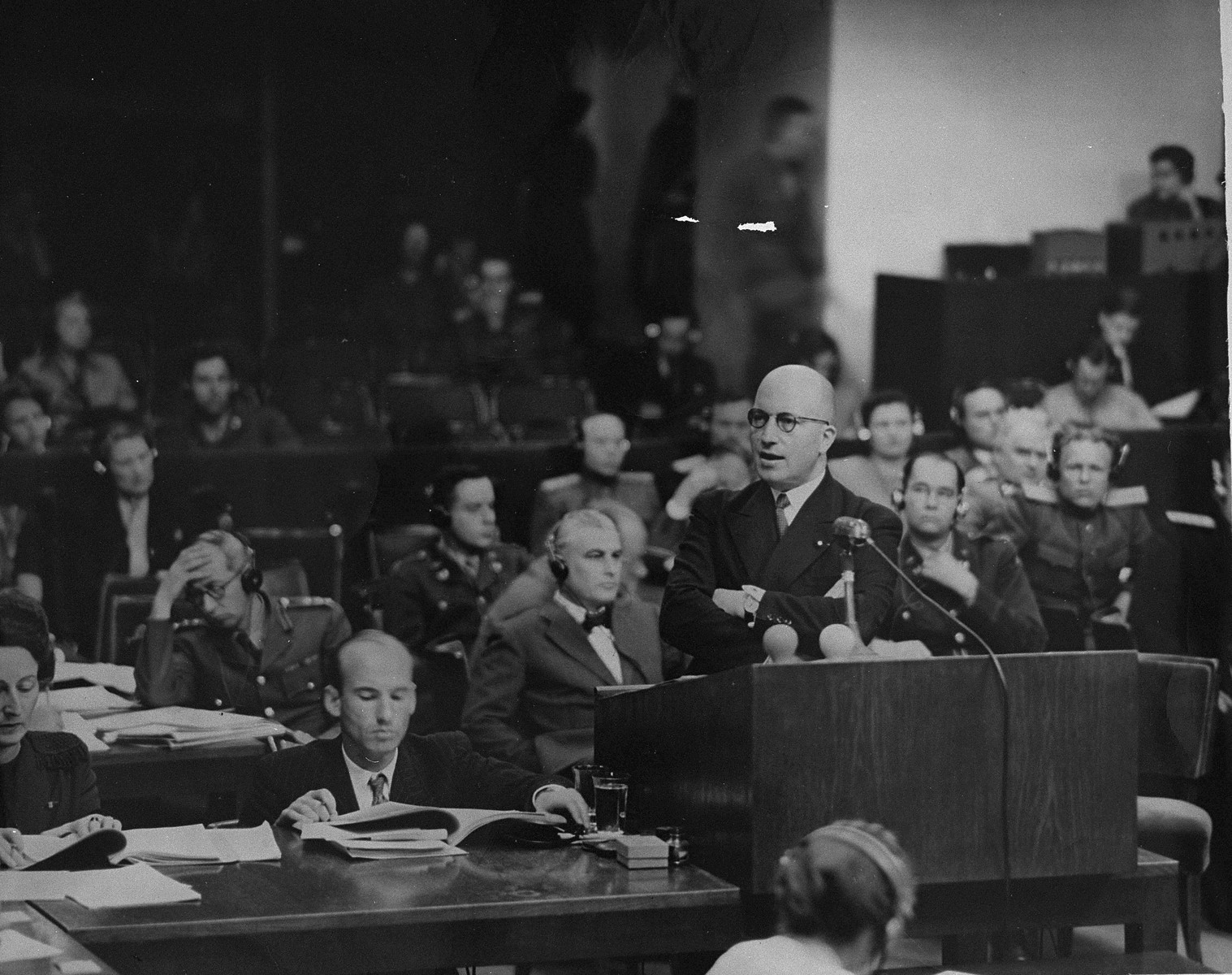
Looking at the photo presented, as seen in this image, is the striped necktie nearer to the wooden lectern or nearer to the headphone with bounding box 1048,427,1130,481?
the wooden lectern

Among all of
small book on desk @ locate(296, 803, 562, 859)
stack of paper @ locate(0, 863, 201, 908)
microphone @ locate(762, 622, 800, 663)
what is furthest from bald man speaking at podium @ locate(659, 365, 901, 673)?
stack of paper @ locate(0, 863, 201, 908)

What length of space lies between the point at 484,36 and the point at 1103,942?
302cm

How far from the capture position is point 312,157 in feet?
19.0

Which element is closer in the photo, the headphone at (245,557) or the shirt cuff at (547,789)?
the shirt cuff at (547,789)

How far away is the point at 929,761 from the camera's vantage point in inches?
107

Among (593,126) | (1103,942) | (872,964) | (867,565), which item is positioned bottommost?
(1103,942)

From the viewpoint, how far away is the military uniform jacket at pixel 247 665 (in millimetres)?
4824

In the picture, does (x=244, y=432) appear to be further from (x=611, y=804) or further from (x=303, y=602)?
(x=611, y=804)

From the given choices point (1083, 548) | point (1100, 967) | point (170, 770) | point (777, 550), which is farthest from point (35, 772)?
point (1083, 548)

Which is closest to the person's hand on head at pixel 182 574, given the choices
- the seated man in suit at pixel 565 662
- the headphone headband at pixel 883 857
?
the seated man in suit at pixel 565 662

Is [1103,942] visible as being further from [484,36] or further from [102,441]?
[102,441]

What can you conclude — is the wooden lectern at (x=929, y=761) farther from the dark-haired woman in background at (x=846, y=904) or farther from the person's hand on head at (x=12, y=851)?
the person's hand on head at (x=12, y=851)

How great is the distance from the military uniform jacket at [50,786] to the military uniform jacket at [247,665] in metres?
0.54

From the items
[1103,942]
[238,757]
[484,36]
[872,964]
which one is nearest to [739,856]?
[872,964]
